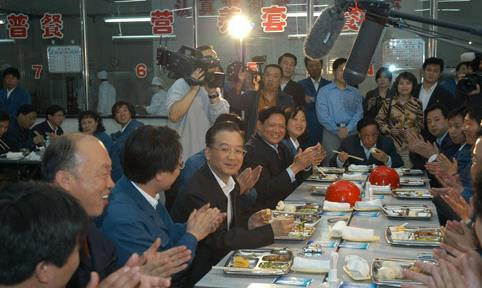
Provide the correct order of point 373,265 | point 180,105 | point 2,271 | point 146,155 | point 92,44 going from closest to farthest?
point 2,271, point 373,265, point 146,155, point 180,105, point 92,44

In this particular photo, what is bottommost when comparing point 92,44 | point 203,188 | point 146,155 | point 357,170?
point 357,170

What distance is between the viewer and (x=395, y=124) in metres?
5.93

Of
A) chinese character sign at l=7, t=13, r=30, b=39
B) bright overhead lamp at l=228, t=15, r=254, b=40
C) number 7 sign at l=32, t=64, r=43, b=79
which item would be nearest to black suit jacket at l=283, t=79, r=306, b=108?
bright overhead lamp at l=228, t=15, r=254, b=40

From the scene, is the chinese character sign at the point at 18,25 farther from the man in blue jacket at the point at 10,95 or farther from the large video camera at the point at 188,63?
the large video camera at the point at 188,63

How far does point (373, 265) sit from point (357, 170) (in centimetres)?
292

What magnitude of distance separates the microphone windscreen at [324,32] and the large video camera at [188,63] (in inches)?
95.4

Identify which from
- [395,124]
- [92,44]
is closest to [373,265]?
[395,124]

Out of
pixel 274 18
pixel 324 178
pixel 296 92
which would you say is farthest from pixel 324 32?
pixel 274 18

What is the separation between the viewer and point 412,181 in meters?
4.76

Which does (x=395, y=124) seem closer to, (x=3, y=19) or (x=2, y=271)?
(x=2, y=271)

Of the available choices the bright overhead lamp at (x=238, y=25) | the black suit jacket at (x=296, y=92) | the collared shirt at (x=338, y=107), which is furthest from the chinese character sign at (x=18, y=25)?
the collared shirt at (x=338, y=107)

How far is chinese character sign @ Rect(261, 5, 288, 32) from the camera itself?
27.5ft

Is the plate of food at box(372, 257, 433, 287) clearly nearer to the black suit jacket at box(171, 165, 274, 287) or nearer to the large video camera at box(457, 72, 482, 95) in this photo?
the black suit jacket at box(171, 165, 274, 287)

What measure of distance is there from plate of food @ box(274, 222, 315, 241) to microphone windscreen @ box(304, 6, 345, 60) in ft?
3.13
